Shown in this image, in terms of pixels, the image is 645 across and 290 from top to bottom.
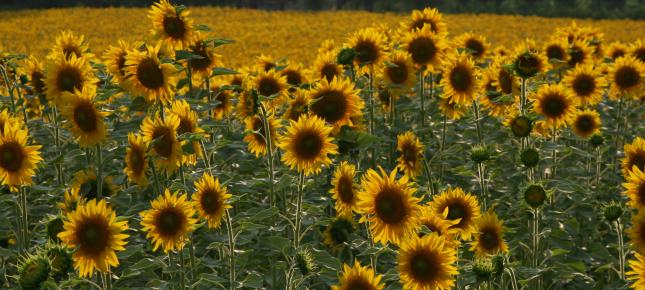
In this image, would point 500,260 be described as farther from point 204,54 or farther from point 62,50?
point 62,50

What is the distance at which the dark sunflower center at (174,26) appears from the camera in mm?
4715

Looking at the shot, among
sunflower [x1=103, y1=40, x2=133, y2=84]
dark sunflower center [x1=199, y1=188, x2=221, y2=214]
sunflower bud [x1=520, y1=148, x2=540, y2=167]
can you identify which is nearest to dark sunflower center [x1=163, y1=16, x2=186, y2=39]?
sunflower [x1=103, y1=40, x2=133, y2=84]

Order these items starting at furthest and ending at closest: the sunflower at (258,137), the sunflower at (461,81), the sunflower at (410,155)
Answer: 1. the sunflower at (461,81)
2. the sunflower at (410,155)
3. the sunflower at (258,137)

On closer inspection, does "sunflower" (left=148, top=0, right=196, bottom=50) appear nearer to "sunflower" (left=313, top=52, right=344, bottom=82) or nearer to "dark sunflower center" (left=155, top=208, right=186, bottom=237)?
"dark sunflower center" (left=155, top=208, right=186, bottom=237)

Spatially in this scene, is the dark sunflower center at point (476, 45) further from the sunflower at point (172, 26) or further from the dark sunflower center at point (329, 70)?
the sunflower at point (172, 26)

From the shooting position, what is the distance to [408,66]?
5969 mm

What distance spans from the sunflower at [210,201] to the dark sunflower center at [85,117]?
693 millimetres

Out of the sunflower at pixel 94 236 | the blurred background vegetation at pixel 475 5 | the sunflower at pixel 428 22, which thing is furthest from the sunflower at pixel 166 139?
Answer: the blurred background vegetation at pixel 475 5

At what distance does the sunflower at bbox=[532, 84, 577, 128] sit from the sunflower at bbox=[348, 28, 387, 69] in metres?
1.17

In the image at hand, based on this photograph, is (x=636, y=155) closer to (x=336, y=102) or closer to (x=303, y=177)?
(x=336, y=102)

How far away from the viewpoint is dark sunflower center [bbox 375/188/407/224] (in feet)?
10.8

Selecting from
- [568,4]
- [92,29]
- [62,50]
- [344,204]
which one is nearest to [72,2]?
[92,29]

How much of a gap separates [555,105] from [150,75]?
9.71ft

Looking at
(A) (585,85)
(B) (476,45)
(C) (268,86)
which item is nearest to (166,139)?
(C) (268,86)
